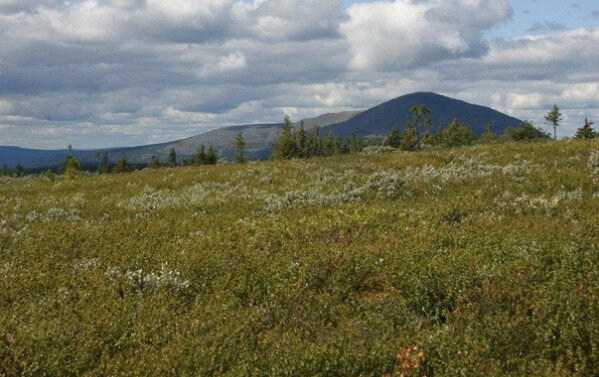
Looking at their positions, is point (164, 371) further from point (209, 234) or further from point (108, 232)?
point (108, 232)

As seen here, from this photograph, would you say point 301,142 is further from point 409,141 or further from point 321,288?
point 321,288

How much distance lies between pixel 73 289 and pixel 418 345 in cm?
628

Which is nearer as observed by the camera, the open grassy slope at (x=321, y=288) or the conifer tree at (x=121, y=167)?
the open grassy slope at (x=321, y=288)

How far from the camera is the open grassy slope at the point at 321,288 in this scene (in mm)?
5844

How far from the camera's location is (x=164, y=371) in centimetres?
588

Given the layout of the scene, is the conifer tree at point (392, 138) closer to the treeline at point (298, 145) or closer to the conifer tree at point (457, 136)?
the treeline at point (298, 145)

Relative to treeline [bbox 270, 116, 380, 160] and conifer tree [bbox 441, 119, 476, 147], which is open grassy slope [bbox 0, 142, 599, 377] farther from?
conifer tree [bbox 441, 119, 476, 147]

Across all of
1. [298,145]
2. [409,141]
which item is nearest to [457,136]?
[409,141]

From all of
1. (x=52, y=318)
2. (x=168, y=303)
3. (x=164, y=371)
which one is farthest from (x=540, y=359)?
(x=52, y=318)

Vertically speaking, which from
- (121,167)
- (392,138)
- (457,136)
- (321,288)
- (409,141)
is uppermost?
(392,138)

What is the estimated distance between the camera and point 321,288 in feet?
27.6

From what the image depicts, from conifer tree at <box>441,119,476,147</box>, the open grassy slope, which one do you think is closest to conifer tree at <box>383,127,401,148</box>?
conifer tree at <box>441,119,476,147</box>

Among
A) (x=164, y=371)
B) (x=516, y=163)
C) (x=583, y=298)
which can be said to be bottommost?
(x=164, y=371)

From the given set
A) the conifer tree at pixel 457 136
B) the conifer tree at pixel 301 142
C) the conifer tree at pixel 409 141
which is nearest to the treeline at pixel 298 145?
the conifer tree at pixel 301 142
